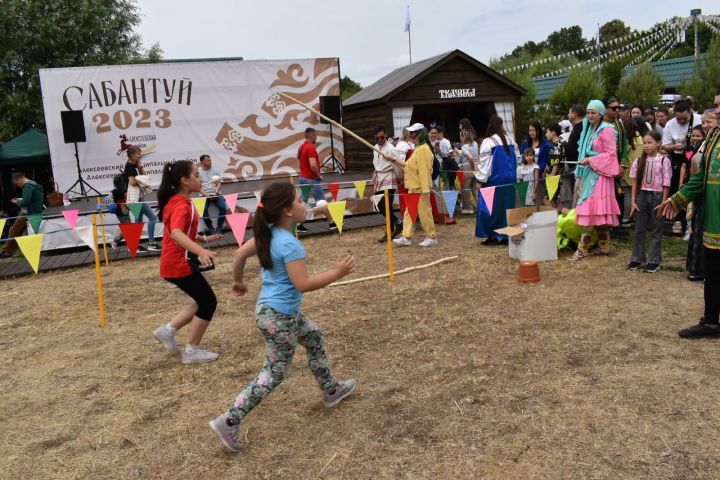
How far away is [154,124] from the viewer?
51.3 feet

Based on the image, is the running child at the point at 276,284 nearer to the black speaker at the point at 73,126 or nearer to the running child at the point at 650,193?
the running child at the point at 650,193

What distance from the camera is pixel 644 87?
21984 mm

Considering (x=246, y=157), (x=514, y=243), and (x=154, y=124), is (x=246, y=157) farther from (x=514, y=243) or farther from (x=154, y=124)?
(x=514, y=243)

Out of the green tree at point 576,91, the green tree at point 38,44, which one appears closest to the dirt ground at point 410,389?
the green tree at point 576,91

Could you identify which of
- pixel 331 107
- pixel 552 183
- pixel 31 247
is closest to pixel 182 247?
pixel 31 247

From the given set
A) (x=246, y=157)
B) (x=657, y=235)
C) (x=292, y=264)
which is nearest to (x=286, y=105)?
(x=246, y=157)

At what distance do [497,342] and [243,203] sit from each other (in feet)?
28.3

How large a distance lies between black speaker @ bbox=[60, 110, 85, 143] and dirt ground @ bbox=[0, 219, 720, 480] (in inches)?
347

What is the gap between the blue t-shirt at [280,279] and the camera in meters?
3.16

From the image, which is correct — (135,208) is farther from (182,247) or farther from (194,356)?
(182,247)

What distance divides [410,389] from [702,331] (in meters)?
2.43

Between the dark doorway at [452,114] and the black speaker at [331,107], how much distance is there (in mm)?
3806

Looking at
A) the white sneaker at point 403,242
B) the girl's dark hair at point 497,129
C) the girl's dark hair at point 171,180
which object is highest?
the girl's dark hair at point 497,129

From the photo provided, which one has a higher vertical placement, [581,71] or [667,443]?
[581,71]
